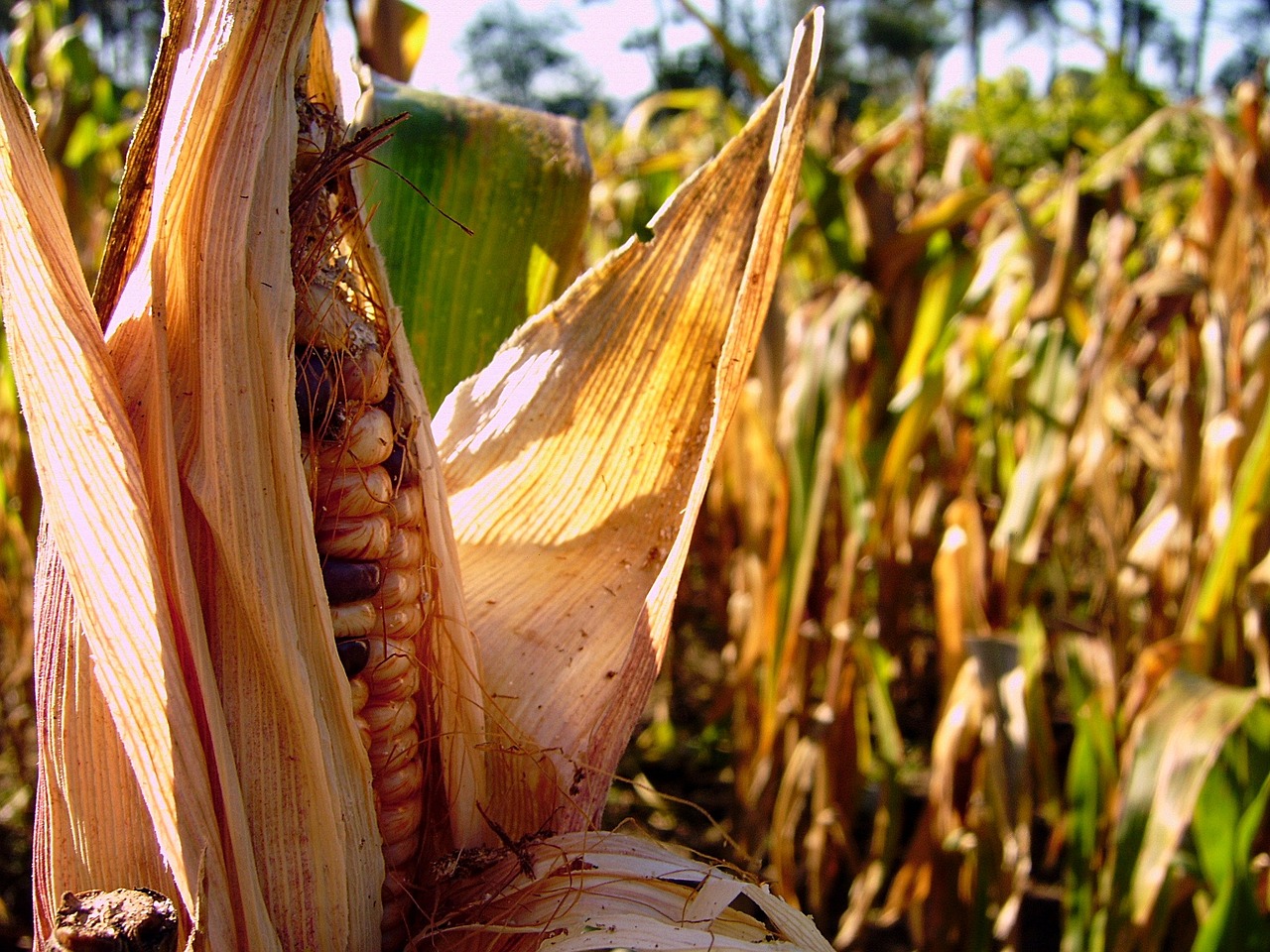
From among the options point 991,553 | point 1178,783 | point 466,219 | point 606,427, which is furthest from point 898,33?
point 606,427

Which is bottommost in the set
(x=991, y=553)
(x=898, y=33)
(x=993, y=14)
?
(x=991, y=553)

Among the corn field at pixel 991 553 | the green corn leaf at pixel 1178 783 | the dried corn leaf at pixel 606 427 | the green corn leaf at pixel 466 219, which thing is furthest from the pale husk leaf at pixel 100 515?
the green corn leaf at pixel 1178 783

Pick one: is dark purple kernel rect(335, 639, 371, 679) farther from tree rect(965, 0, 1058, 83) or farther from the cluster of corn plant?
tree rect(965, 0, 1058, 83)

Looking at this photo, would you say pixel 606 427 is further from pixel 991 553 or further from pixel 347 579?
pixel 991 553

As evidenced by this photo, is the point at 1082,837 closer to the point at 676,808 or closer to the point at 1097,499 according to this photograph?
the point at 1097,499

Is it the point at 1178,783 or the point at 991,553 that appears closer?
the point at 1178,783

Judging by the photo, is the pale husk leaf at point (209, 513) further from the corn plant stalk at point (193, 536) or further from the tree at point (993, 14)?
the tree at point (993, 14)

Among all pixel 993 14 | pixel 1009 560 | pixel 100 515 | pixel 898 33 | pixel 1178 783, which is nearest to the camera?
pixel 100 515

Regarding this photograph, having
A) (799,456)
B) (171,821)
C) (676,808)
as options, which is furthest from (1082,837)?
(171,821)
